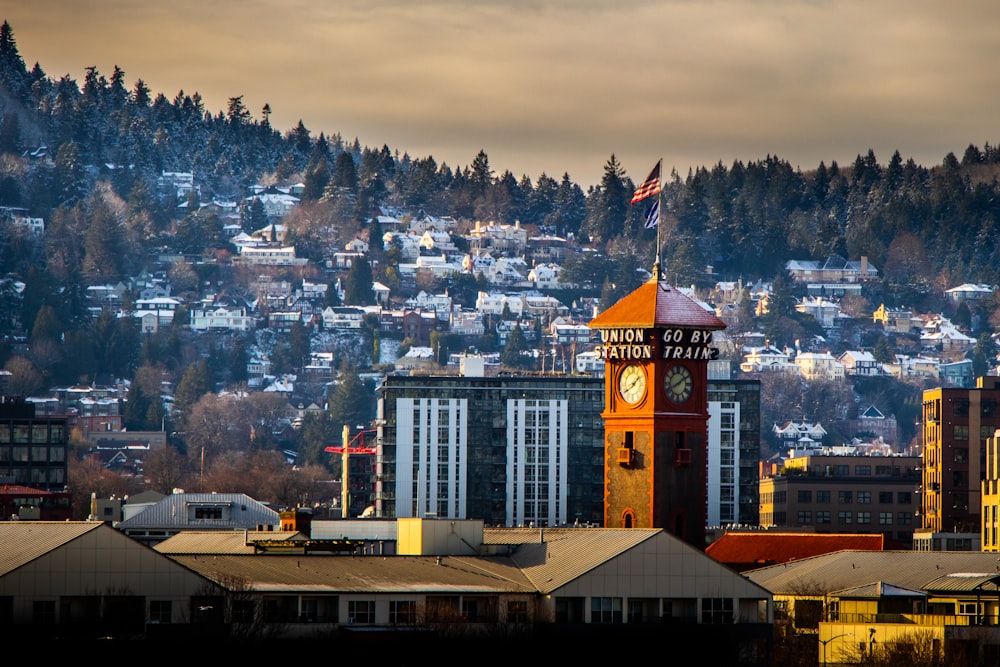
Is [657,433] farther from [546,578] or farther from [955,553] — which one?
[546,578]

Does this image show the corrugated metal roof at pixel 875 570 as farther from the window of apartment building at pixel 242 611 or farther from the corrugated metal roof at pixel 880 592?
the window of apartment building at pixel 242 611

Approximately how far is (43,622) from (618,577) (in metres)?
28.1

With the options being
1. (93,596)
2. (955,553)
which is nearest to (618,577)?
(93,596)

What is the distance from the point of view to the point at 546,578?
14712 centimetres

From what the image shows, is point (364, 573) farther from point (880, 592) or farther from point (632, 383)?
point (632, 383)

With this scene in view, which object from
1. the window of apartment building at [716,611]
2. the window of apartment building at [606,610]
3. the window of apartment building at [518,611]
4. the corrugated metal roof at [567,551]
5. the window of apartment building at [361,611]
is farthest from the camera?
the corrugated metal roof at [567,551]

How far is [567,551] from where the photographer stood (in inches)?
5979

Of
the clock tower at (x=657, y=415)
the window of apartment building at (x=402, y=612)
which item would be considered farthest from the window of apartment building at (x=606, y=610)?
the clock tower at (x=657, y=415)

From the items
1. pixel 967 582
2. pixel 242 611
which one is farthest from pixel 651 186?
pixel 242 611

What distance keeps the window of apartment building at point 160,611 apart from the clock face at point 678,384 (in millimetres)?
50247

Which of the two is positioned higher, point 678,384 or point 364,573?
point 678,384

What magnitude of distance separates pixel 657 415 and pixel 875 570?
1576cm

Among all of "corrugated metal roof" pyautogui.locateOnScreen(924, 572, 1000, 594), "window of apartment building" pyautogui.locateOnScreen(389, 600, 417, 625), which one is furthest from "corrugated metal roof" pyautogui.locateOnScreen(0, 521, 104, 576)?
"corrugated metal roof" pyautogui.locateOnScreen(924, 572, 1000, 594)

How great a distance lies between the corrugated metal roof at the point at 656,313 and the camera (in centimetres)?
18025
